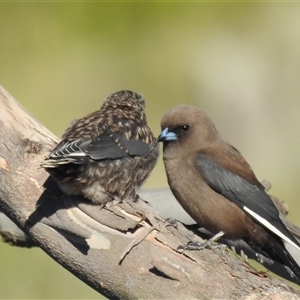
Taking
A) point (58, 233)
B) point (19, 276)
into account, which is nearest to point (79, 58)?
point (19, 276)

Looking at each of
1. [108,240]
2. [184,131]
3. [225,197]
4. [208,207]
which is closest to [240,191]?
[225,197]

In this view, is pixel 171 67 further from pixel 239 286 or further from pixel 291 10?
pixel 239 286

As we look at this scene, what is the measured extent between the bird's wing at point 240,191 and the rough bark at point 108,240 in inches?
25.5

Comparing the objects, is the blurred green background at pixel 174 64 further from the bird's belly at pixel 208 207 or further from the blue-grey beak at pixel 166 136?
the bird's belly at pixel 208 207

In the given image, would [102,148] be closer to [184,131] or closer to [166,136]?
[166,136]

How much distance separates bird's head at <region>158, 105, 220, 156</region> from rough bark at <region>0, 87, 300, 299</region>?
737 mm

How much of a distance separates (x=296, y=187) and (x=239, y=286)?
5978 millimetres

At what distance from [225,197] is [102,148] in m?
1.01

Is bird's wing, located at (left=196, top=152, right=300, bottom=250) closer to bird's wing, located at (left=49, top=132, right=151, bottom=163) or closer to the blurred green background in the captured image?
bird's wing, located at (left=49, top=132, right=151, bottom=163)

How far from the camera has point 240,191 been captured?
585 centimetres

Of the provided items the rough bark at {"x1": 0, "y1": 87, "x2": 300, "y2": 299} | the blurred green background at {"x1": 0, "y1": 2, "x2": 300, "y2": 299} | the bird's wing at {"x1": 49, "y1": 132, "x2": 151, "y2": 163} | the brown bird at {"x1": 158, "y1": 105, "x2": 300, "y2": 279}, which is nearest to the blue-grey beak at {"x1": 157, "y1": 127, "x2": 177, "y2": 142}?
the brown bird at {"x1": 158, "y1": 105, "x2": 300, "y2": 279}

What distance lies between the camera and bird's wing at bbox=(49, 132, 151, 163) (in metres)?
5.01

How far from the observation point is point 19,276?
9141mm

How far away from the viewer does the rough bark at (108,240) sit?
475 centimetres
